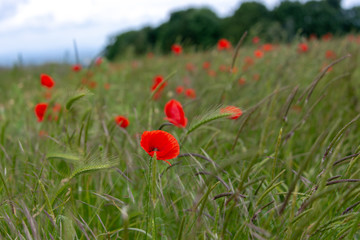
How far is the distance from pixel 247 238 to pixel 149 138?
1.45 ft

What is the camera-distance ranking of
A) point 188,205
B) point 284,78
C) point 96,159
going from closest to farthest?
point 96,159 → point 188,205 → point 284,78

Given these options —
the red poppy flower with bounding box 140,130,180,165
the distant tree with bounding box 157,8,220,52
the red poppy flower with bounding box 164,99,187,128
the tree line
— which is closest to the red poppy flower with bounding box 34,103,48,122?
the red poppy flower with bounding box 164,99,187,128

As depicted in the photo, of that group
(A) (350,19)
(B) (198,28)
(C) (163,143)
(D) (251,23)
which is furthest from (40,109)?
(B) (198,28)

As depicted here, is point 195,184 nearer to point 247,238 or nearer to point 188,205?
point 188,205

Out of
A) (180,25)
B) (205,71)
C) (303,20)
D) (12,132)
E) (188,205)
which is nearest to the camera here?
(188,205)

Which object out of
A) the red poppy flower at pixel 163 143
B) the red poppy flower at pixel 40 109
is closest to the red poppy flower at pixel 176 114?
the red poppy flower at pixel 163 143

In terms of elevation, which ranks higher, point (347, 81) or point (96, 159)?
point (96, 159)

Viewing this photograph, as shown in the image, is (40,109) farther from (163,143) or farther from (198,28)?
(198,28)

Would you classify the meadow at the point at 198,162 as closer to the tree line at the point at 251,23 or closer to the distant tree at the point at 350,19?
the tree line at the point at 251,23

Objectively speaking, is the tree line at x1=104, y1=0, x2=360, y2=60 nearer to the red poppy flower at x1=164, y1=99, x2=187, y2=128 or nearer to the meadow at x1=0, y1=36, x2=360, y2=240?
the meadow at x1=0, y1=36, x2=360, y2=240

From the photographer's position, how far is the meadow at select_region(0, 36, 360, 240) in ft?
2.87

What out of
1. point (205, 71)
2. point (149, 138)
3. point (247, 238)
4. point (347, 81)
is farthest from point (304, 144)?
point (205, 71)

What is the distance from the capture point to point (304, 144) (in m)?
2.04

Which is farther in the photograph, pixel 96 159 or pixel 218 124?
pixel 218 124
